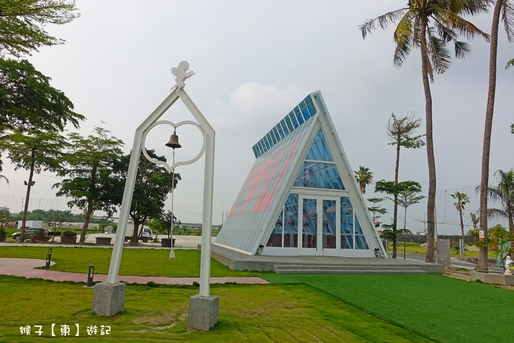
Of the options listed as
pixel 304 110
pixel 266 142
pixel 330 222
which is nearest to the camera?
pixel 330 222

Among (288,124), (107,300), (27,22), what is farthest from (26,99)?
(288,124)

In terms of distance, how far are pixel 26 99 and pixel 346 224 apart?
520 inches

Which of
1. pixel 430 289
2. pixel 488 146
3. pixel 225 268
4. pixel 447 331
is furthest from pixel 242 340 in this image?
pixel 488 146

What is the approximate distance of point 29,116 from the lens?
10719 mm

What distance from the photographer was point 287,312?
632 centimetres

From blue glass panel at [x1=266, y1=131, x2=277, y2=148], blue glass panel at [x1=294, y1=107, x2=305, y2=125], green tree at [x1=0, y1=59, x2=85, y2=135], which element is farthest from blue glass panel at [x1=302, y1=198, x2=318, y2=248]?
green tree at [x1=0, y1=59, x2=85, y2=135]

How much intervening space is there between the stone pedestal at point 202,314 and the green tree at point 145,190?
25863 mm

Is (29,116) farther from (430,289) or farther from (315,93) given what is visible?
(430,289)

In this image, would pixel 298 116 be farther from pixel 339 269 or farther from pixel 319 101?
pixel 339 269

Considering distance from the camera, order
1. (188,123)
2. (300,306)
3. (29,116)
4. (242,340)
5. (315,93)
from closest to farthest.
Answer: (242,340)
(188,123)
(300,306)
(29,116)
(315,93)

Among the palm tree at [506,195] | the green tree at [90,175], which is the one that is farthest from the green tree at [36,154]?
the palm tree at [506,195]

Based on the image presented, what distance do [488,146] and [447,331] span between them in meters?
11.7

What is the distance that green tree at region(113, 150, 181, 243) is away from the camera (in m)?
30.0

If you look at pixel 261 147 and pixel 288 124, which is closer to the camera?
pixel 288 124
